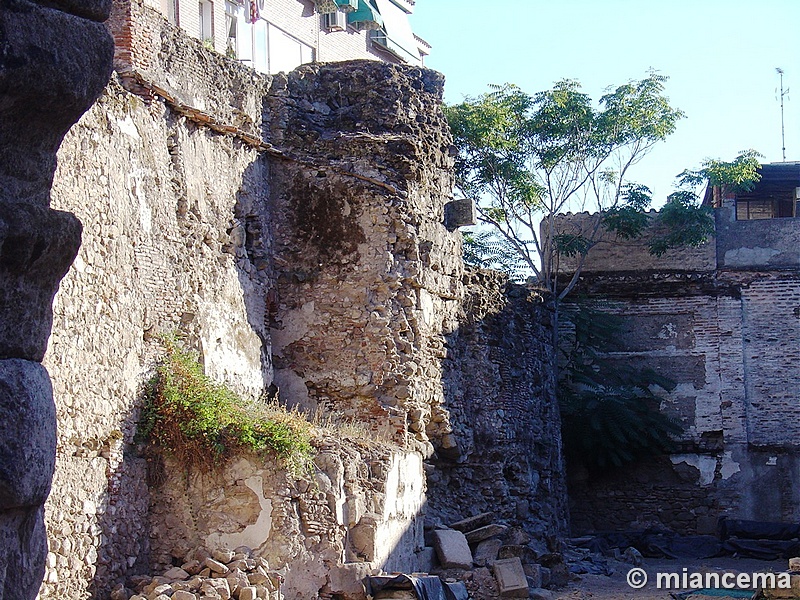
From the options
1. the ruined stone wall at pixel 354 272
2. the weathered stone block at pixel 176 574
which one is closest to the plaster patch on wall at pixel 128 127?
the ruined stone wall at pixel 354 272

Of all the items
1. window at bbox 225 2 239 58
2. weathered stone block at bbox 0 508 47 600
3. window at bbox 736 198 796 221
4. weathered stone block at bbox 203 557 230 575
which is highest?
window at bbox 225 2 239 58

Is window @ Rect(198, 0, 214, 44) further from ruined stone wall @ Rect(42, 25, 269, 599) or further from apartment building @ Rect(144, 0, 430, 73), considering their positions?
ruined stone wall @ Rect(42, 25, 269, 599)

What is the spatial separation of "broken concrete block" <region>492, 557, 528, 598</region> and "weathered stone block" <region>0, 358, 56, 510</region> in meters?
9.44

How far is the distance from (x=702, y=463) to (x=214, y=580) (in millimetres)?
11342

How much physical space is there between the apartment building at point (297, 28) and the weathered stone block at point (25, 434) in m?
12.2

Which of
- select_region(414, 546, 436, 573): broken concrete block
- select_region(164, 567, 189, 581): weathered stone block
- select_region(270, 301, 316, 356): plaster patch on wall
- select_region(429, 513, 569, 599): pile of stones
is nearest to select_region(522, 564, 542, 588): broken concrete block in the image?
select_region(429, 513, 569, 599): pile of stones

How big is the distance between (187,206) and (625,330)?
10.2 m

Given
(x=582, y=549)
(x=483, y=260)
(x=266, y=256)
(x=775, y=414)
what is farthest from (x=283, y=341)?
(x=775, y=414)

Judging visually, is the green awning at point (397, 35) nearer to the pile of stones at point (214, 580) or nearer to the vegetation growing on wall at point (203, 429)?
the vegetation growing on wall at point (203, 429)

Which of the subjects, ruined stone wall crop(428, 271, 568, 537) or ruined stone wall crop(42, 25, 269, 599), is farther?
ruined stone wall crop(428, 271, 568, 537)

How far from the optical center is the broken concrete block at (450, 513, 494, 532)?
509 inches

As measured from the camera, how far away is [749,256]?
1977cm

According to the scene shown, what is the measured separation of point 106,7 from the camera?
2889mm

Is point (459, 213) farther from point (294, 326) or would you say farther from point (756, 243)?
point (756, 243)
